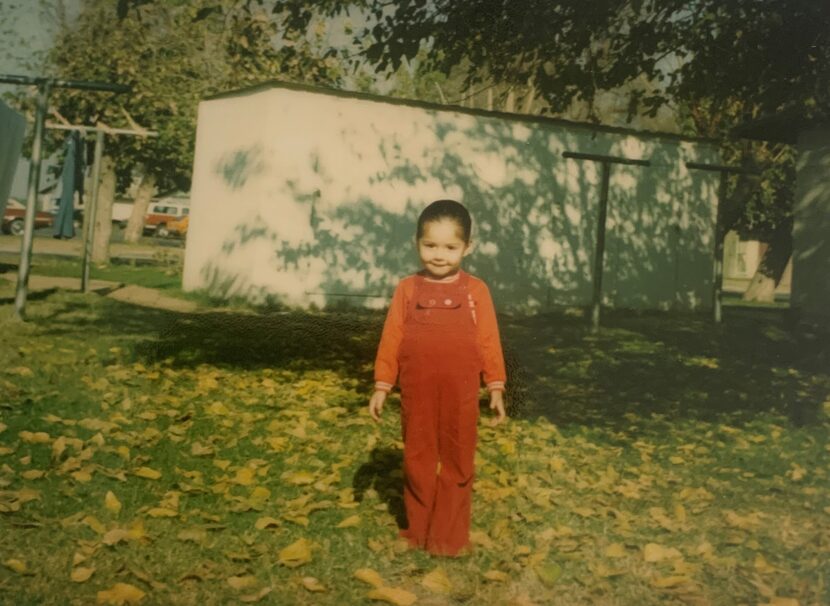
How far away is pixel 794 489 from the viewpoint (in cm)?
529

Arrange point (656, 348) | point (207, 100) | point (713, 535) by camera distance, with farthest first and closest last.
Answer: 1. point (207, 100)
2. point (656, 348)
3. point (713, 535)

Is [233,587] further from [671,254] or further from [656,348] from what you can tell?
[671,254]

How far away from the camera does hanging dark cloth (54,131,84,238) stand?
44.2 ft

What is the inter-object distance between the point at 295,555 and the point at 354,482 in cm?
127

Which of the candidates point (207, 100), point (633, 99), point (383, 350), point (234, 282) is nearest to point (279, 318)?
point (234, 282)

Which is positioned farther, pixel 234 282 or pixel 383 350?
pixel 234 282

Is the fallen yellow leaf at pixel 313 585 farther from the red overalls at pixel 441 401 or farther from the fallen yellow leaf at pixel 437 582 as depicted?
Answer: the red overalls at pixel 441 401

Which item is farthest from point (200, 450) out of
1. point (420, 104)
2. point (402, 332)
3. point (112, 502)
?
point (420, 104)

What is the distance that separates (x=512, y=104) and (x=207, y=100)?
24.7 ft

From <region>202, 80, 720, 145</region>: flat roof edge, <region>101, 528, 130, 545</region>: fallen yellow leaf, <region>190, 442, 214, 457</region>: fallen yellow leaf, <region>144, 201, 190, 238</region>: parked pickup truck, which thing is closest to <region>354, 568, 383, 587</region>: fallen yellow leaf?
<region>101, 528, 130, 545</region>: fallen yellow leaf

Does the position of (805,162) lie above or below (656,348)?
above

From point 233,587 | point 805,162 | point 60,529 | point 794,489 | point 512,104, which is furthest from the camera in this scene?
point 512,104

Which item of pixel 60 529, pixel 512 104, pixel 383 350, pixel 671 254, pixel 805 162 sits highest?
pixel 512 104

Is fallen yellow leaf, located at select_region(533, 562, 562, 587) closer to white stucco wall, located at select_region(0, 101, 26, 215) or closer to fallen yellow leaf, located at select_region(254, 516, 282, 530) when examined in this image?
fallen yellow leaf, located at select_region(254, 516, 282, 530)
